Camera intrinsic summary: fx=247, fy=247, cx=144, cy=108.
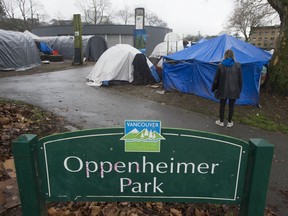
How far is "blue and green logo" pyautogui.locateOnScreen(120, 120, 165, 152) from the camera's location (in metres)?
1.53

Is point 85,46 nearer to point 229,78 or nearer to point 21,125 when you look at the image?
point 21,125

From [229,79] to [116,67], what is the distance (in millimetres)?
6784

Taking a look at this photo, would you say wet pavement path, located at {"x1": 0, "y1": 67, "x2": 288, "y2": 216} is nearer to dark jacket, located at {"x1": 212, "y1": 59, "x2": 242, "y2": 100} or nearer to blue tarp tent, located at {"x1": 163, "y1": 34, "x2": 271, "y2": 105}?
dark jacket, located at {"x1": 212, "y1": 59, "x2": 242, "y2": 100}

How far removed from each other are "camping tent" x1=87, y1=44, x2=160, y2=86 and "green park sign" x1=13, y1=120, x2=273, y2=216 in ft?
33.5

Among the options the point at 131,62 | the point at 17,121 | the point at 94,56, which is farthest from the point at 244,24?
the point at 17,121

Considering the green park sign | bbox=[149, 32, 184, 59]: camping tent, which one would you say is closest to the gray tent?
bbox=[149, 32, 184, 59]: camping tent

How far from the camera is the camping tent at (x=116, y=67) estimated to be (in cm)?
1171

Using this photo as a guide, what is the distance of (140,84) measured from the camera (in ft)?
38.7

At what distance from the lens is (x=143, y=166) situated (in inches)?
62.6

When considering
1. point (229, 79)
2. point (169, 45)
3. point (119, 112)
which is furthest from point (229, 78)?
point (169, 45)

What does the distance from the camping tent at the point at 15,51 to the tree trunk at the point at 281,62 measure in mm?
15283

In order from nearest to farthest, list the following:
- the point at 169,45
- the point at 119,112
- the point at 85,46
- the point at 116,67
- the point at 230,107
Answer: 1. the point at 230,107
2. the point at 119,112
3. the point at 116,67
4. the point at 85,46
5. the point at 169,45

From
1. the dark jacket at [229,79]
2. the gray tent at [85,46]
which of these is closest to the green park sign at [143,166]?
the dark jacket at [229,79]

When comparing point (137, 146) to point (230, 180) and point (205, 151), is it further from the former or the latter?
point (230, 180)
